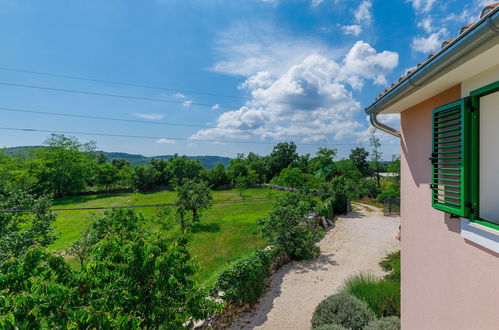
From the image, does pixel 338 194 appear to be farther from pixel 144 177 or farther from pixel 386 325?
pixel 144 177

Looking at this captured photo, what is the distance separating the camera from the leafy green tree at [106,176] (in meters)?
47.5

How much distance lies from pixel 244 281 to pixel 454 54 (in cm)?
794

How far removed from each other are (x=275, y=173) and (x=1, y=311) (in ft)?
164

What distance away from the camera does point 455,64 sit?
2129 mm

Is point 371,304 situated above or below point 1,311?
below

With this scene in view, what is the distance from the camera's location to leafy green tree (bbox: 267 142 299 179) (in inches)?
2040

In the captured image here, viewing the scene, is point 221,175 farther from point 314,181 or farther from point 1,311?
point 1,311

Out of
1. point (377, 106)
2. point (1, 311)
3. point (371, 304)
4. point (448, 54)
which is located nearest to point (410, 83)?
point (448, 54)

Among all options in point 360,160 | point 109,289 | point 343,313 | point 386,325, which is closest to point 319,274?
point 343,313

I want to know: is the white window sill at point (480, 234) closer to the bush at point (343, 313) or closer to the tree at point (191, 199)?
the bush at point (343, 313)

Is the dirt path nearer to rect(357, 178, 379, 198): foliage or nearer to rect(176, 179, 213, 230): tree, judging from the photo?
rect(176, 179, 213, 230): tree

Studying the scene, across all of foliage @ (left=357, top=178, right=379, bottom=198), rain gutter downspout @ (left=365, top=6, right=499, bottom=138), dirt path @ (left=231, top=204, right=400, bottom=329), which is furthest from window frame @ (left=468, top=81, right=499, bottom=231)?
foliage @ (left=357, top=178, right=379, bottom=198)

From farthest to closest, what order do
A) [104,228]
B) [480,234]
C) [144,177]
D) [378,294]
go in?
[144,177] < [104,228] < [378,294] < [480,234]

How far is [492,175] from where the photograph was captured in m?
2.36
